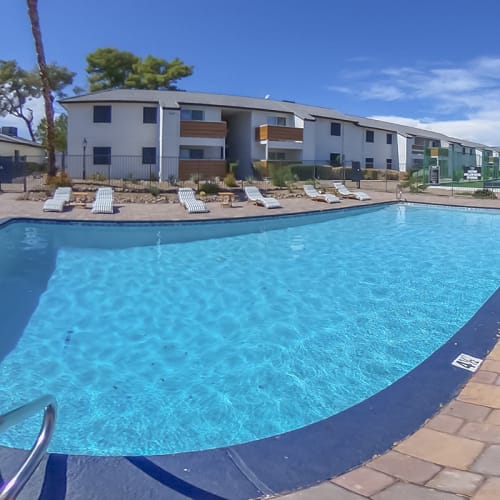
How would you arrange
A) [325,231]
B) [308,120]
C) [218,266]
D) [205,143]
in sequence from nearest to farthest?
1. [218,266]
2. [325,231]
3. [205,143]
4. [308,120]

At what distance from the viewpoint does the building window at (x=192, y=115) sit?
1171 inches

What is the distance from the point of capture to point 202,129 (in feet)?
94.9

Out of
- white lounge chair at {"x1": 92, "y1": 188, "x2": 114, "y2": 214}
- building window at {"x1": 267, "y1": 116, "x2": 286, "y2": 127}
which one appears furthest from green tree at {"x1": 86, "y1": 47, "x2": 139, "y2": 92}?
white lounge chair at {"x1": 92, "y1": 188, "x2": 114, "y2": 214}

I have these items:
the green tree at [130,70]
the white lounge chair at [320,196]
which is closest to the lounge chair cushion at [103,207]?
the white lounge chair at [320,196]

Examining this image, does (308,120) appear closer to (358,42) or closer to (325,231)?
(358,42)

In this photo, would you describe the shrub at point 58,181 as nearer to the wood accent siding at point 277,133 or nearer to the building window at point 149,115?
the building window at point 149,115

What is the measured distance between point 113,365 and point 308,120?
3021 cm

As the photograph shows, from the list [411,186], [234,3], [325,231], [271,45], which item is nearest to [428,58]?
[411,186]

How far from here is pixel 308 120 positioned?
32.8m

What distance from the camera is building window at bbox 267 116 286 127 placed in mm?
32906

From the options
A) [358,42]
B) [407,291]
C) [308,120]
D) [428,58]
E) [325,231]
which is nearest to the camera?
[407,291]

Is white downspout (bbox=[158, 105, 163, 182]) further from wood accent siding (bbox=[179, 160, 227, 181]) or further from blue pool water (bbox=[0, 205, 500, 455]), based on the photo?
blue pool water (bbox=[0, 205, 500, 455])

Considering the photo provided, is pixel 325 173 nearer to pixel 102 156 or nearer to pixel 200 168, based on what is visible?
pixel 200 168

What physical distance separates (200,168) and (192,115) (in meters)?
3.93
